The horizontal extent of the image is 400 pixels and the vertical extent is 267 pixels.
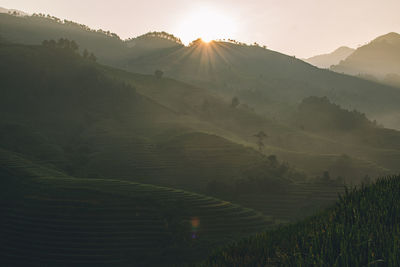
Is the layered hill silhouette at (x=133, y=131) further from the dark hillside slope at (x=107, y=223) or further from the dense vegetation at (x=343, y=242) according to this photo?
the dense vegetation at (x=343, y=242)

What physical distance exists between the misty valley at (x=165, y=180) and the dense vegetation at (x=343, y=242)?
0.03m

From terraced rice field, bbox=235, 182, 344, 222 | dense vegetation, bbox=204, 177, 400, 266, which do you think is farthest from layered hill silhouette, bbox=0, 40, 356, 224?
dense vegetation, bbox=204, 177, 400, 266

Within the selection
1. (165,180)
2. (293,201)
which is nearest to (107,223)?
(165,180)

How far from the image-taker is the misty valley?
20.5 feet

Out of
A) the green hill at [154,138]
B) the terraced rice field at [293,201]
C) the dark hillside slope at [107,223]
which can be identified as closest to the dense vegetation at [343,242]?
the dark hillside slope at [107,223]

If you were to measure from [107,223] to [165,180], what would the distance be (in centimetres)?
3838

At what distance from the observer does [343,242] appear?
4.42 m

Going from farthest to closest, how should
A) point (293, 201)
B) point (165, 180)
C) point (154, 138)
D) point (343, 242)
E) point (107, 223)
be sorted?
point (154, 138), point (165, 180), point (293, 201), point (107, 223), point (343, 242)

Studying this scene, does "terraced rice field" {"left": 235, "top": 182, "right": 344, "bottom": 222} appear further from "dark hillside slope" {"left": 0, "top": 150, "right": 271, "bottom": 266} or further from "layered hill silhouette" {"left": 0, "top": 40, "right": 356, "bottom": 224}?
"dark hillside slope" {"left": 0, "top": 150, "right": 271, "bottom": 266}

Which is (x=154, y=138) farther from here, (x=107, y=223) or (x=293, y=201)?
(x=107, y=223)

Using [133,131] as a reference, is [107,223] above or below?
below

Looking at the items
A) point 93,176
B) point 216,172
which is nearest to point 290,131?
point 216,172

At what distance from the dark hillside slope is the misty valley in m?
0.23

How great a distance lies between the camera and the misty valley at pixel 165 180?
6.24 metres
